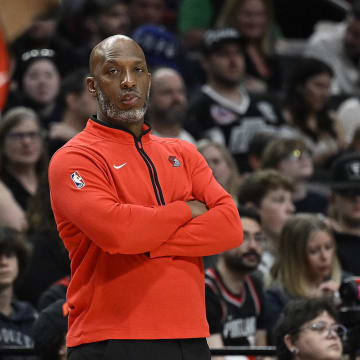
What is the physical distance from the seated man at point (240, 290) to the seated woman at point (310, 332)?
523 millimetres

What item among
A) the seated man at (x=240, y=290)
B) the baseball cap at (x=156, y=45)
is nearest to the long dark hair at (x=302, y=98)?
the baseball cap at (x=156, y=45)

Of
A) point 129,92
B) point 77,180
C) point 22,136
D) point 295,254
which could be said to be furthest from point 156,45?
point 77,180

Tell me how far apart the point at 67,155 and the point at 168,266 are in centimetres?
50

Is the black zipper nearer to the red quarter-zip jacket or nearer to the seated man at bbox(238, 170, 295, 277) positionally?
the red quarter-zip jacket

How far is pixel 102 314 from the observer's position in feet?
9.76

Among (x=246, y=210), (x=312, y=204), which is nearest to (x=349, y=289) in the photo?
(x=246, y=210)

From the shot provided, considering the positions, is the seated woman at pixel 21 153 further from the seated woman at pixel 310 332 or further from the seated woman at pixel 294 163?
Result: the seated woman at pixel 310 332

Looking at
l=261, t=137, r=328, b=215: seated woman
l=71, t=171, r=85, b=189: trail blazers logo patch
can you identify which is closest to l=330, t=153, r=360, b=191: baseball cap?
l=261, t=137, r=328, b=215: seated woman

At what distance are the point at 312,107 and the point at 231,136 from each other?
0.99 metres

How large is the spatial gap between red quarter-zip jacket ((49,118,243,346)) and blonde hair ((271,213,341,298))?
2437mm

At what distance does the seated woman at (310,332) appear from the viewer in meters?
4.53

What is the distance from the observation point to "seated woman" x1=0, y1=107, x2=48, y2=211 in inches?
253

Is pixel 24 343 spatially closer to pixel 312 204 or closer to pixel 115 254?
pixel 115 254

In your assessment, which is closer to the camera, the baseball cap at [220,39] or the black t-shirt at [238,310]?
the black t-shirt at [238,310]
